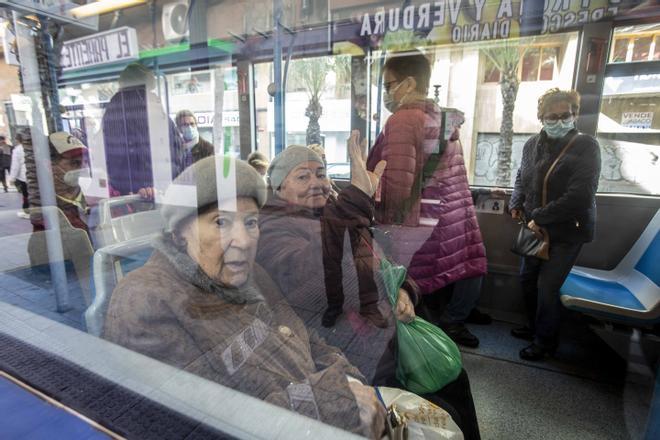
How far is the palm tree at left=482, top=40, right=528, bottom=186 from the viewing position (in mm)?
2514

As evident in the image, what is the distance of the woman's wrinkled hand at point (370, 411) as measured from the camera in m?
0.96

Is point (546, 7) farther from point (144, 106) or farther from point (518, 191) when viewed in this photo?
point (144, 106)

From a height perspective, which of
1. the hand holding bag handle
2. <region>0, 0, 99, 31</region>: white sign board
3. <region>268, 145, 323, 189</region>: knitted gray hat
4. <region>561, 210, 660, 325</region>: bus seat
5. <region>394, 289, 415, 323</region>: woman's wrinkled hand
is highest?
<region>0, 0, 99, 31</region>: white sign board

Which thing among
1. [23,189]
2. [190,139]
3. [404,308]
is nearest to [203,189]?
[190,139]

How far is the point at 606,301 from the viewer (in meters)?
2.17

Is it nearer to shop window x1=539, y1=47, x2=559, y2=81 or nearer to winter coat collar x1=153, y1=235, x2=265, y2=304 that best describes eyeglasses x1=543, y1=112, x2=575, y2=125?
shop window x1=539, y1=47, x2=559, y2=81

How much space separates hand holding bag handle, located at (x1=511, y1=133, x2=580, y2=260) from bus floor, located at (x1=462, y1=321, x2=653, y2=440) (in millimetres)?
680

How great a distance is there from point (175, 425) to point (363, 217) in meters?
1.17

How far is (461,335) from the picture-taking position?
2.51 meters

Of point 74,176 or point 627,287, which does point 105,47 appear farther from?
point 627,287

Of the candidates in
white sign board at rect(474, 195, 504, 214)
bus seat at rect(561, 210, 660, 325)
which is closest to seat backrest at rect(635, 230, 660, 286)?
bus seat at rect(561, 210, 660, 325)

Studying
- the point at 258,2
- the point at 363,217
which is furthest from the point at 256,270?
the point at 258,2

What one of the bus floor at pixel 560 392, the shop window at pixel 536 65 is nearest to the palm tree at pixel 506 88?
Answer: the shop window at pixel 536 65

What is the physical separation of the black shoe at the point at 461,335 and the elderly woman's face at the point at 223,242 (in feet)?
6.10
